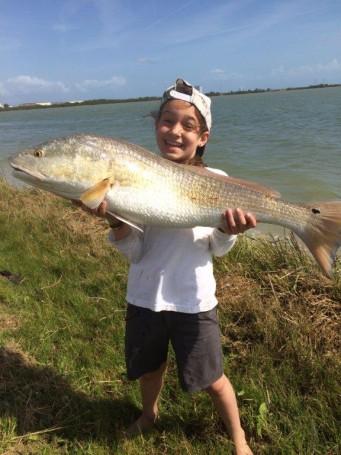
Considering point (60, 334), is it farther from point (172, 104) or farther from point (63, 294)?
point (172, 104)

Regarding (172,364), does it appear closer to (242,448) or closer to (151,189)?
(242,448)

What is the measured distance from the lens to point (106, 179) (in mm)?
2461

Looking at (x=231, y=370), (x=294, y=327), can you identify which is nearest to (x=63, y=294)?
(x=231, y=370)

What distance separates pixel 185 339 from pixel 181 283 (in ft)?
1.20

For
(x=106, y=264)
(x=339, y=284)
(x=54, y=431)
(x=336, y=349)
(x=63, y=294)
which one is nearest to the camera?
(x=54, y=431)

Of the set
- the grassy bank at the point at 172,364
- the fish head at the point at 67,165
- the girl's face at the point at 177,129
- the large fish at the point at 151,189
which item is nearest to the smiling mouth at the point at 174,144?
the girl's face at the point at 177,129

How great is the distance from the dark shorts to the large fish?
604mm

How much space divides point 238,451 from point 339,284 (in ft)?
6.32

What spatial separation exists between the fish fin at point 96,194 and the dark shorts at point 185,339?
2.55ft

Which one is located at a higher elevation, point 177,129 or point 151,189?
point 177,129

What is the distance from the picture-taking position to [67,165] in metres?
2.48

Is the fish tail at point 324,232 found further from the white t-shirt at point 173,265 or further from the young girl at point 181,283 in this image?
the white t-shirt at point 173,265

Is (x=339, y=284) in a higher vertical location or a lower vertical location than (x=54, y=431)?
higher

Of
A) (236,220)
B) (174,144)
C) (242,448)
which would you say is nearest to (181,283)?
(236,220)
